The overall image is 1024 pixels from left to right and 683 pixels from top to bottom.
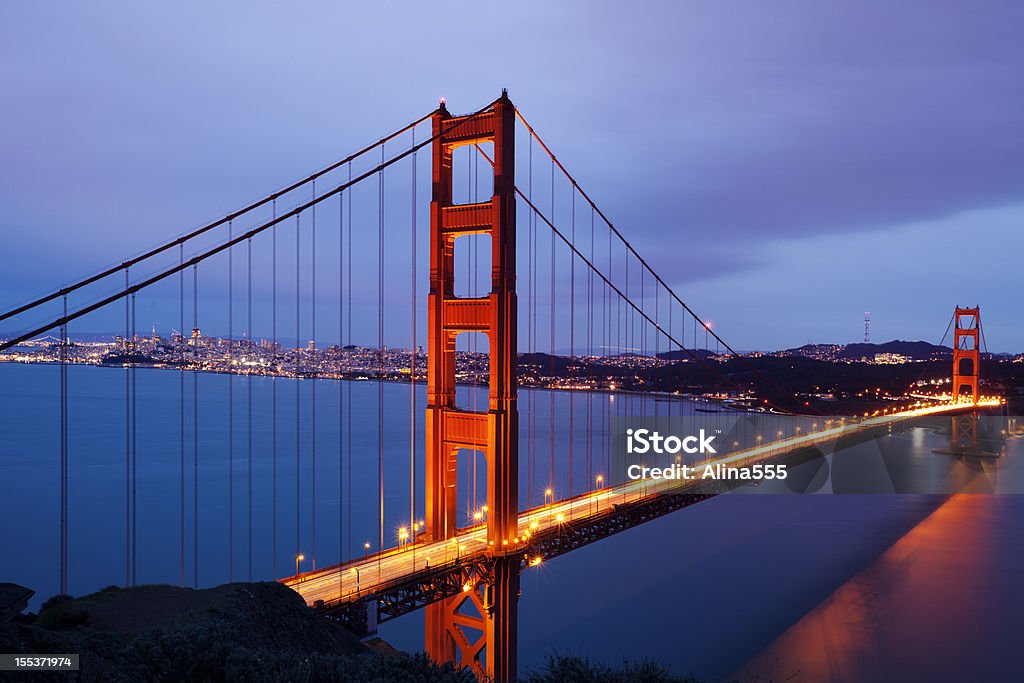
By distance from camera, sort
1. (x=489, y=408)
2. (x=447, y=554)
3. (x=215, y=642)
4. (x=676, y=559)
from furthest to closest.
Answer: (x=676, y=559)
(x=489, y=408)
(x=447, y=554)
(x=215, y=642)

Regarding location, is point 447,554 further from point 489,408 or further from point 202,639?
point 202,639

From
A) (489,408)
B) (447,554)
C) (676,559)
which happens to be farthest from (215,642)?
(676,559)

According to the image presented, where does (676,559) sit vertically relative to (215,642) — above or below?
below

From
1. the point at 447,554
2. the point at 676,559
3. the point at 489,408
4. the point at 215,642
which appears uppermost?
the point at 489,408

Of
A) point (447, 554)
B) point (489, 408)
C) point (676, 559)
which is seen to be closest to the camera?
point (447, 554)

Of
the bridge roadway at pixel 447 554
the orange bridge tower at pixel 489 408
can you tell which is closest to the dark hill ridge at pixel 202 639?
the bridge roadway at pixel 447 554

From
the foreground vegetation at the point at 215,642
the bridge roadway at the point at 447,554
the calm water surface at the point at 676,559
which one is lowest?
the calm water surface at the point at 676,559

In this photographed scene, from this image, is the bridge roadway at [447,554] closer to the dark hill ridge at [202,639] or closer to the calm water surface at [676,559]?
the dark hill ridge at [202,639]

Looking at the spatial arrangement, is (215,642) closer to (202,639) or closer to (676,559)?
(202,639)

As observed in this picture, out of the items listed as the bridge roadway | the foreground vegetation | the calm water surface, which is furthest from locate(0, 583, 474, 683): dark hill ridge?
the calm water surface

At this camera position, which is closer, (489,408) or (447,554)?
(447,554)
